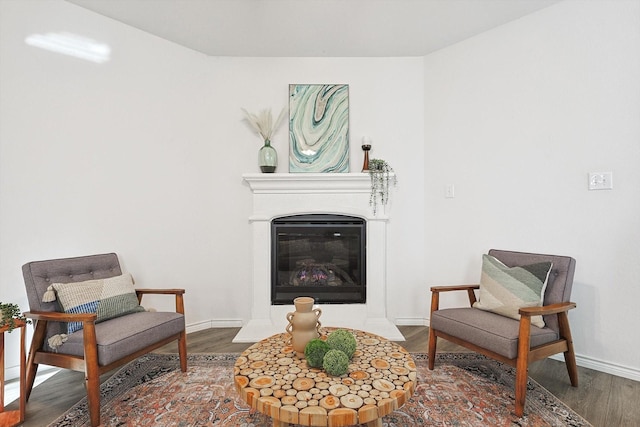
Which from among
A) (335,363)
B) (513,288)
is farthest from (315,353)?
(513,288)

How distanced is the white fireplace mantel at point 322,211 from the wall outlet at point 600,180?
1.59m

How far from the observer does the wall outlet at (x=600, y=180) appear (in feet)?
7.34

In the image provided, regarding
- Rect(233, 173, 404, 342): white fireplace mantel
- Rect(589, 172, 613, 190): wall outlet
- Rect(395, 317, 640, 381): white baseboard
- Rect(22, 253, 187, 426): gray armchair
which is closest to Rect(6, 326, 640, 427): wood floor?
Rect(395, 317, 640, 381): white baseboard

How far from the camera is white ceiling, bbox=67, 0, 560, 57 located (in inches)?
97.7

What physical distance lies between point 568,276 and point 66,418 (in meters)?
3.12

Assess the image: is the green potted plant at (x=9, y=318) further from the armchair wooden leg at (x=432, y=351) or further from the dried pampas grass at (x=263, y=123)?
the armchair wooden leg at (x=432, y=351)

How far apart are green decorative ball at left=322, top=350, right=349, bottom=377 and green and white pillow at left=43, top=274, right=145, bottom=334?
1516mm

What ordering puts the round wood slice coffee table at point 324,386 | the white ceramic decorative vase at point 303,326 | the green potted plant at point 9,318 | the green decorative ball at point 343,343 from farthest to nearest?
the green potted plant at point 9,318
the white ceramic decorative vase at point 303,326
the green decorative ball at point 343,343
the round wood slice coffee table at point 324,386

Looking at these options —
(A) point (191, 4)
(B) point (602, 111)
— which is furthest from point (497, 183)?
(A) point (191, 4)

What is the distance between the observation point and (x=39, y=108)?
7.68ft

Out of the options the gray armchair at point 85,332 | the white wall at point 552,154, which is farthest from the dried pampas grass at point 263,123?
the gray armchair at point 85,332

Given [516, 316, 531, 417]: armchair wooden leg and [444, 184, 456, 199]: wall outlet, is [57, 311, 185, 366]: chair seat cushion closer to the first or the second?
[516, 316, 531, 417]: armchair wooden leg

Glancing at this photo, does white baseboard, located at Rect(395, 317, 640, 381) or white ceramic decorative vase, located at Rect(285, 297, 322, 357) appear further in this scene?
white baseboard, located at Rect(395, 317, 640, 381)

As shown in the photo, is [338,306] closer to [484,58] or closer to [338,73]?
[338,73]
